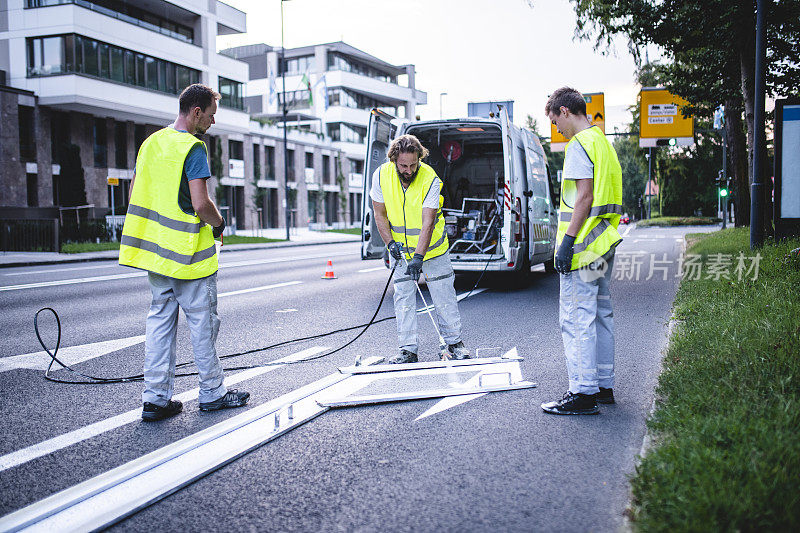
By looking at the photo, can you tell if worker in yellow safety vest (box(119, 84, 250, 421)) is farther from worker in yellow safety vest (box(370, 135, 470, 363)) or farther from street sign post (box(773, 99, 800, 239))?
street sign post (box(773, 99, 800, 239))

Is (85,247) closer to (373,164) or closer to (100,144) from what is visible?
(100,144)

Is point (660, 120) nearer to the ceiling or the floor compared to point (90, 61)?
nearer to the floor

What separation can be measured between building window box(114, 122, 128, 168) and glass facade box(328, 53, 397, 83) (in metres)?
31.6

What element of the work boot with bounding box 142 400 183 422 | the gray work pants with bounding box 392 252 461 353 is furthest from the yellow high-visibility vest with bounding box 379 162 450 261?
the work boot with bounding box 142 400 183 422

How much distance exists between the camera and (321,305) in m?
9.64

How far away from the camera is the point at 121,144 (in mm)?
36344

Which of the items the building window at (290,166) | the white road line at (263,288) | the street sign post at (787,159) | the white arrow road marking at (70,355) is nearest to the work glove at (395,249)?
the white arrow road marking at (70,355)

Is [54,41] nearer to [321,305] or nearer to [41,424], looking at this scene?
[321,305]

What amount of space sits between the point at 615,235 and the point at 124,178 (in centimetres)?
3577

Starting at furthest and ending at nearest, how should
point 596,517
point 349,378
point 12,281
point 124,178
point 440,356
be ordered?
1. point 124,178
2. point 12,281
3. point 440,356
4. point 349,378
5. point 596,517

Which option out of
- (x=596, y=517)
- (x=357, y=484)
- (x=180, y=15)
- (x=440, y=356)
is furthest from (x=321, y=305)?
(x=180, y=15)

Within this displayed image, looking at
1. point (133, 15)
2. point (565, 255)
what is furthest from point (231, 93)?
point (565, 255)

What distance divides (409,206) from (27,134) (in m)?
31.5

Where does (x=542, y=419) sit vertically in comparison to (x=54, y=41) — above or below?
below
